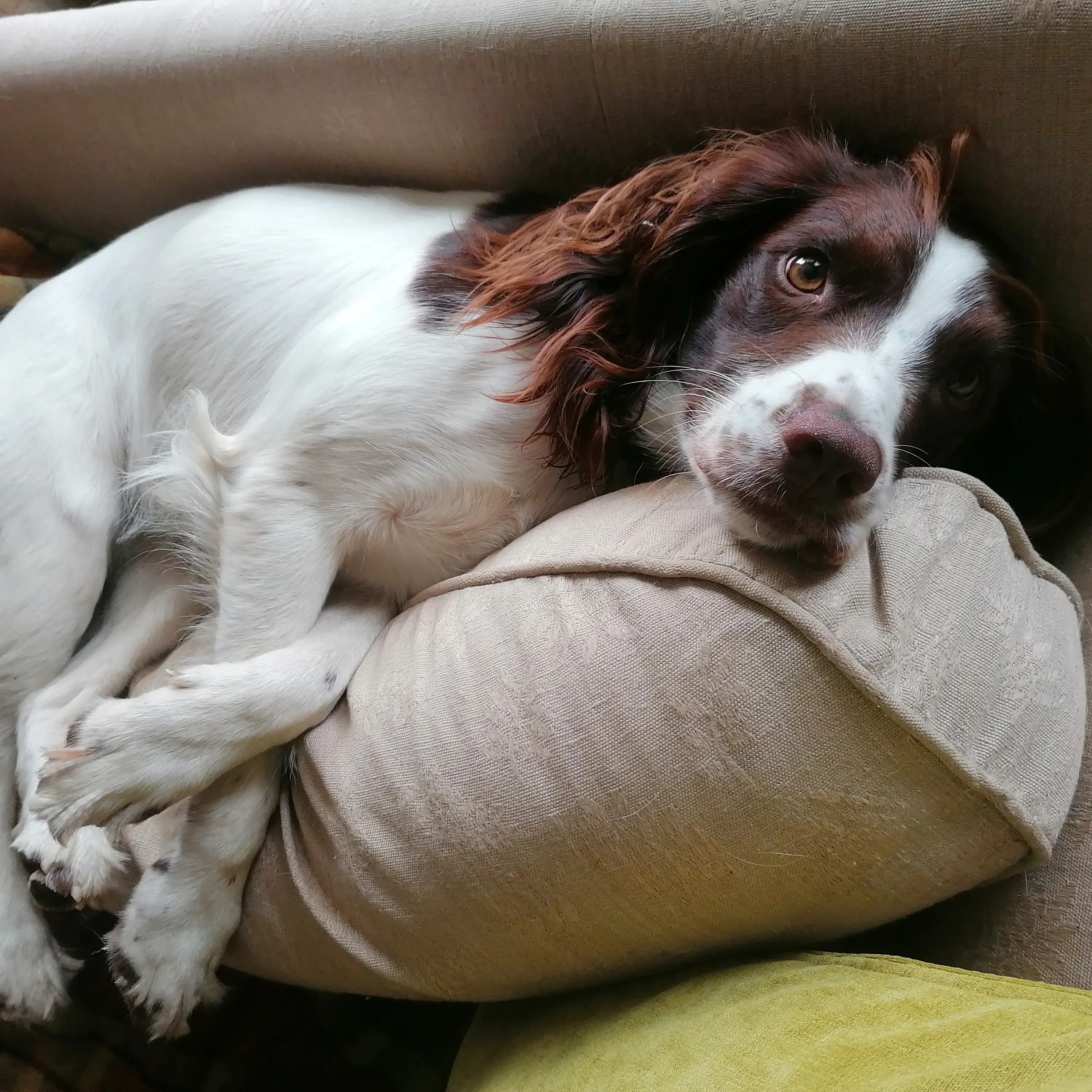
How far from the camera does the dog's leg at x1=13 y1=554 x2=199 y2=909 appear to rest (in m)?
1.34

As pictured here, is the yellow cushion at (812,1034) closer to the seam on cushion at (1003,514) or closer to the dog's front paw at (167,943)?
the dog's front paw at (167,943)

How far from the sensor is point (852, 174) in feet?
4.48

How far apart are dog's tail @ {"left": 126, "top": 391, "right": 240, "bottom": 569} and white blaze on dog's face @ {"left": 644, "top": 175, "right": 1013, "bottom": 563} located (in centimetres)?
74

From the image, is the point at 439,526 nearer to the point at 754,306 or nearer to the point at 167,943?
the point at 754,306

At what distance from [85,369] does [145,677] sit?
1.98ft

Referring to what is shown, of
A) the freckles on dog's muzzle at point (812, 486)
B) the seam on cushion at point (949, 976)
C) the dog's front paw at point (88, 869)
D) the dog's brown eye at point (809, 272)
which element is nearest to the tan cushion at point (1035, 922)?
the seam on cushion at point (949, 976)

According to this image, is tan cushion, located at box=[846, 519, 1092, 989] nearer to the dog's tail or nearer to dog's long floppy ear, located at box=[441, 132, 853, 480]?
dog's long floppy ear, located at box=[441, 132, 853, 480]

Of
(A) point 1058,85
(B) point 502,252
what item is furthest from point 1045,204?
(B) point 502,252

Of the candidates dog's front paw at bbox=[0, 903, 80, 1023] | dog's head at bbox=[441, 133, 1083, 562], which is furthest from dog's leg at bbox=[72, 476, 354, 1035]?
dog's head at bbox=[441, 133, 1083, 562]

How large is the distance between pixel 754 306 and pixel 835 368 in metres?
0.19

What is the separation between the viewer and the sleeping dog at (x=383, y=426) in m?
1.24

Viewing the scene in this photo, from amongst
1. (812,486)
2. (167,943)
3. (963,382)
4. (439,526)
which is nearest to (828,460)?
(812,486)

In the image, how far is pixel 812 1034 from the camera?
998 mm

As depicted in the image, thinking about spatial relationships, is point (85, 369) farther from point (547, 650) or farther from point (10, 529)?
point (547, 650)
